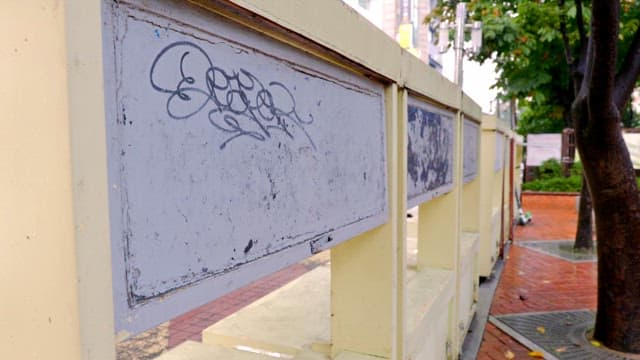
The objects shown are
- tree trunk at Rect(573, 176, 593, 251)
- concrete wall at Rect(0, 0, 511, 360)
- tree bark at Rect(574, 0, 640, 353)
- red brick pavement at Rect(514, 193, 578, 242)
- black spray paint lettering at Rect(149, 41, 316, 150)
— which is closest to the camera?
concrete wall at Rect(0, 0, 511, 360)

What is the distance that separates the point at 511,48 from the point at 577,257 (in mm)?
4473

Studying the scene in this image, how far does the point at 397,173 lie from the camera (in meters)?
2.29

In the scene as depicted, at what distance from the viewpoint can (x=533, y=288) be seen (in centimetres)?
674

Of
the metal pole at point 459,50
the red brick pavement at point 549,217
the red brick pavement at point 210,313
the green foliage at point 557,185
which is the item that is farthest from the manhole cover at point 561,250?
the green foliage at point 557,185

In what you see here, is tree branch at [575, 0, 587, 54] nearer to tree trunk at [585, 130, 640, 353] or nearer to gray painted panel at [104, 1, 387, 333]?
tree trunk at [585, 130, 640, 353]

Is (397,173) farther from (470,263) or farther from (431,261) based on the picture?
(470,263)

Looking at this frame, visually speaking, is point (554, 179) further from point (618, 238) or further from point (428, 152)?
point (428, 152)

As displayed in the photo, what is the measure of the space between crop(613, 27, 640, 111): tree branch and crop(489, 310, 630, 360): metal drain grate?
7.07ft

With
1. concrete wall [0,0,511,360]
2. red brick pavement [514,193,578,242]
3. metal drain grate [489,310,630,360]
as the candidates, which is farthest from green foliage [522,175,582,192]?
concrete wall [0,0,511,360]

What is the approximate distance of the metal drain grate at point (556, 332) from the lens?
4.62 metres

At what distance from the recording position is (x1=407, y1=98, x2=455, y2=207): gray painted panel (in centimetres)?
267

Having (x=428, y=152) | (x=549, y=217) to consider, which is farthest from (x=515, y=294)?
(x=549, y=217)

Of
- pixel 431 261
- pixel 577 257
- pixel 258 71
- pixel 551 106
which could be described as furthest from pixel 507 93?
pixel 258 71

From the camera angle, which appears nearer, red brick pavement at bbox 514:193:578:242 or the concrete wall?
the concrete wall
